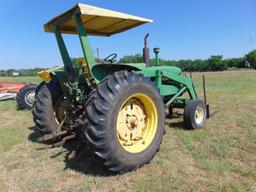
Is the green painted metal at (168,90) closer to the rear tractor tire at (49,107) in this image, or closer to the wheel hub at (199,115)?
the wheel hub at (199,115)

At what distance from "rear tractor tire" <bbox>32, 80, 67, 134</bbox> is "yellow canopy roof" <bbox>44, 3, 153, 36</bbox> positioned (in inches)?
39.6

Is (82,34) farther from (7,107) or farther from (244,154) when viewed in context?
(7,107)

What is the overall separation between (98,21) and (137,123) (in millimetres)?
1795

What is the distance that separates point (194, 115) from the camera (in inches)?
200

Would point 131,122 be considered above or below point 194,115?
above

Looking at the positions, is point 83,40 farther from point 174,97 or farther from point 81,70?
point 174,97

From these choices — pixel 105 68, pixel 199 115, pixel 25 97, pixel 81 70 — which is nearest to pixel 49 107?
pixel 81 70

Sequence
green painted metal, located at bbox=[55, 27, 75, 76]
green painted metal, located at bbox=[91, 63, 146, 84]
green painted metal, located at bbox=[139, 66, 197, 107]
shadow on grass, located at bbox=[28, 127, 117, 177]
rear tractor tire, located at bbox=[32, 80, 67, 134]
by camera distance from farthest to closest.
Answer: green painted metal, located at bbox=[139, 66, 197, 107], rear tractor tire, located at bbox=[32, 80, 67, 134], green painted metal, located at bbox=[55, 27, 75, 76], green painted metal, located at bbox=[91, 63, 146, 84], shadow on grass, located at bbox=[28, 127, 117, 177]

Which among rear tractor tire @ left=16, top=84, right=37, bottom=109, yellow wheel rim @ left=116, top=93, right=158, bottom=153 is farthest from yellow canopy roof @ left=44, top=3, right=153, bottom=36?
rear tractor tire @ left=16, top=84, right=37, bottom=109

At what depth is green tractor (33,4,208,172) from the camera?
3.04 m

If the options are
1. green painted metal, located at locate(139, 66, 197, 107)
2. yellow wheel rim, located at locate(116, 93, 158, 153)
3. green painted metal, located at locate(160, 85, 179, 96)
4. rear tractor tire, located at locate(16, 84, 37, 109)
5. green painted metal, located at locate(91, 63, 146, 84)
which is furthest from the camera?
→ rear tractor tire, located at locate(16, 84, 37, 109)

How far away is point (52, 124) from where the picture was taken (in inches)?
174

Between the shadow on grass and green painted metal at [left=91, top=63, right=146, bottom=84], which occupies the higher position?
green painted metal at [left=91, top=63, right=146, bottom=84]

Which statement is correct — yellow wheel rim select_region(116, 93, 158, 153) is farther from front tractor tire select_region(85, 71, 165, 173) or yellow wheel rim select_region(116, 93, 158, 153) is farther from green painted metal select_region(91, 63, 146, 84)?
green painted metal select_region(91, 63, 146, 84)
